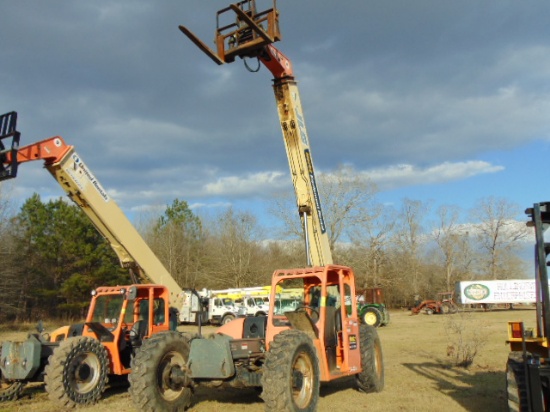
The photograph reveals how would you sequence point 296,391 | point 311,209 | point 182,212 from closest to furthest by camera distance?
point 296,391 → point 311,209 → point 182,212

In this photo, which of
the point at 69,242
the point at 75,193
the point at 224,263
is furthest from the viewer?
the point at 224,263

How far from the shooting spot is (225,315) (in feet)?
108

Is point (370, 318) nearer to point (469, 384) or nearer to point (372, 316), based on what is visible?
point (372, 316)

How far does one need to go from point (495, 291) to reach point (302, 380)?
3882 centimetres

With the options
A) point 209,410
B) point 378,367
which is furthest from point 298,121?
point 209,410

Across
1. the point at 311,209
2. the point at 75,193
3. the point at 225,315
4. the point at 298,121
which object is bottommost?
the point at 225,315

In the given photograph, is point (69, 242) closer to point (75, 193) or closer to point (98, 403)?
point (75, 193)

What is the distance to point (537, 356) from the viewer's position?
216 inches

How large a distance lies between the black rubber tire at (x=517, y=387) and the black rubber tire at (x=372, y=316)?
22.8 metres

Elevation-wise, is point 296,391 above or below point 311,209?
below

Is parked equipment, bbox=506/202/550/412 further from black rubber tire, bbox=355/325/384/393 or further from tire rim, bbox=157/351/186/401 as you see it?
tire rim, bbox=157/351/186/401

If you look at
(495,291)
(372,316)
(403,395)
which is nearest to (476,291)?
(495,291)

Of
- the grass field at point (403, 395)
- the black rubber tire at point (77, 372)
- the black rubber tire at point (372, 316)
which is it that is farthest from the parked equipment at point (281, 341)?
the black rubber tire at point (372, 316)

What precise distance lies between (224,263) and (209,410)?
41.5 meters
